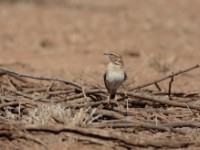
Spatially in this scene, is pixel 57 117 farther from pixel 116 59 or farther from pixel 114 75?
pixel 116 59

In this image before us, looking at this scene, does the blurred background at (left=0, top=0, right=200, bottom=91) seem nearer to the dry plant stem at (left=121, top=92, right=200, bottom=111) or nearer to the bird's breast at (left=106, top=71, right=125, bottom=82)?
the dry plant stem at (left=121, top=92, right=200, bottom=111)

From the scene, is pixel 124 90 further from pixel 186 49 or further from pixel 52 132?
pixel 186 49

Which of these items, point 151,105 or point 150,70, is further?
point 150,70

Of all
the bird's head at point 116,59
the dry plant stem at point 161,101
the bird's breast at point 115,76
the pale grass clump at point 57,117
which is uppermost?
the bird's head at point 116,59

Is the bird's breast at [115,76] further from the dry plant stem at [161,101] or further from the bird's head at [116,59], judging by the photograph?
the dry plant stem at [161,101]

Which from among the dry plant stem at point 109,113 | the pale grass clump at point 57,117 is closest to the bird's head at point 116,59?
the dry plant stem at point 109,113

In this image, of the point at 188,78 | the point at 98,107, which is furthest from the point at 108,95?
the point at 188,78
